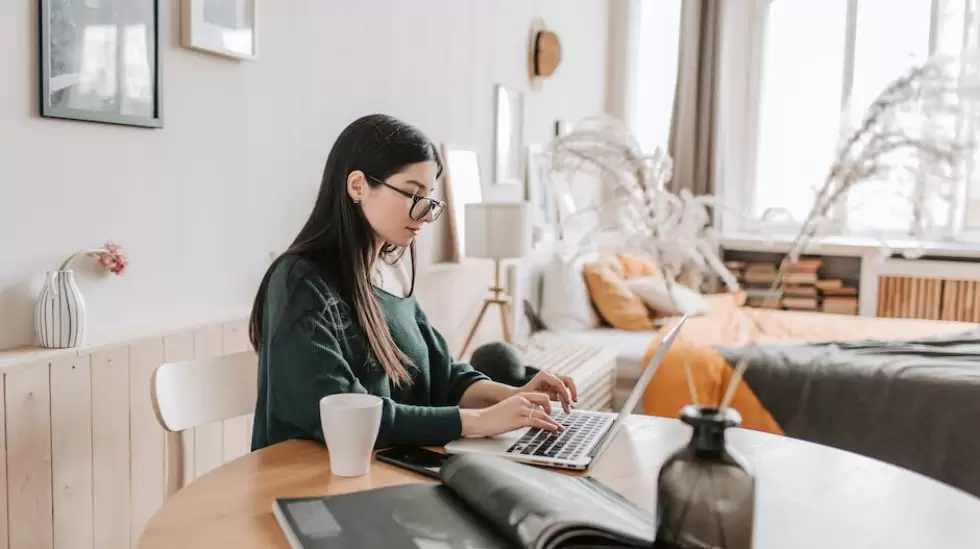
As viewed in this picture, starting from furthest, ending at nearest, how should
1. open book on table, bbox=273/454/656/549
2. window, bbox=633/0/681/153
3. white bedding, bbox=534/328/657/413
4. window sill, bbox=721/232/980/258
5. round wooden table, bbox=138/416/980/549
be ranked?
window, bbox=633/0/681/153
window sill, bbox=721/232/980/258
white bedding, bbox=534/328/657/413
round wooden table, bbox=138/416/980/549
open book on table, bbox=273/454/656/549


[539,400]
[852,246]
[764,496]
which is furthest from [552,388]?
[852,246]

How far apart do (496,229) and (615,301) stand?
3.85 feet

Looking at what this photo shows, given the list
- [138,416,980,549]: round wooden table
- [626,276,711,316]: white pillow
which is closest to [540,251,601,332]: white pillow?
[626,276,711,316]: white pillow

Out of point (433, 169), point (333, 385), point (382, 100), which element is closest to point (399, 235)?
point (433, 169)

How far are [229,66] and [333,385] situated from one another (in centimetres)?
107

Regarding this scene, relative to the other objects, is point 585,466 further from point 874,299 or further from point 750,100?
point 750,100

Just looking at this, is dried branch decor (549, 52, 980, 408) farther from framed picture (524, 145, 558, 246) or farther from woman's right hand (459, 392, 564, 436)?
framed picture (524, 145, 558, 246)

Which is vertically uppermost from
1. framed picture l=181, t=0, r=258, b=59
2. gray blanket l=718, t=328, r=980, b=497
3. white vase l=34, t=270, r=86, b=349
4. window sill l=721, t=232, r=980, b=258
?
framed picture l=181, t=0, r=258, b=59

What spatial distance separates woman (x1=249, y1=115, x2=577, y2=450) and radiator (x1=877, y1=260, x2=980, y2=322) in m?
4.04

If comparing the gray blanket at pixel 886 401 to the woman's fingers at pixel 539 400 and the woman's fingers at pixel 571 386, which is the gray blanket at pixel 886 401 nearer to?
the woman's fingers at pixel 571 386

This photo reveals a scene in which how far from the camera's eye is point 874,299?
15.9ft

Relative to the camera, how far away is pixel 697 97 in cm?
527

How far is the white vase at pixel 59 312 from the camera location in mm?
1496

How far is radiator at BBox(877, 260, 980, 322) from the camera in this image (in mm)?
4660
